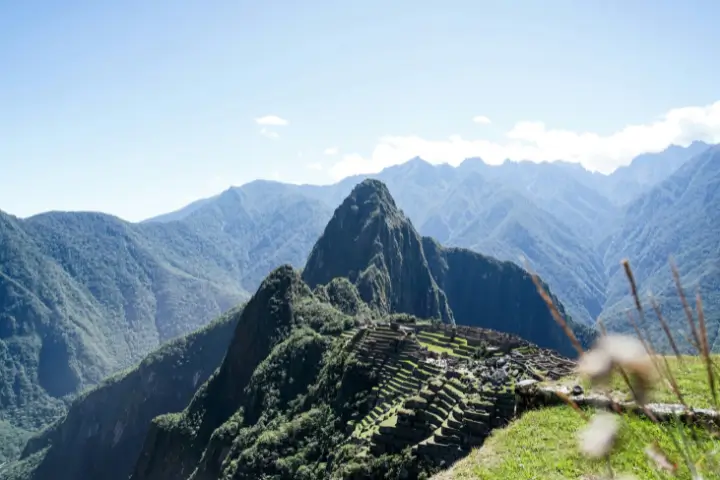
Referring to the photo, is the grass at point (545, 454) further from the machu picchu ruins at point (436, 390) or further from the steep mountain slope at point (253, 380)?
the steep mountain slope at point (253, 380)

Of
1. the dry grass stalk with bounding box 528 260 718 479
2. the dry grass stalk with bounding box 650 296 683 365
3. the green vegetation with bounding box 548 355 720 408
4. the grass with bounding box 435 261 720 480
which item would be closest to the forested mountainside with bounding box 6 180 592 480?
the grass with bounding box 435 261 720 480

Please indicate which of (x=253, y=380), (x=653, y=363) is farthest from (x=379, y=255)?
(x=653, y=363)

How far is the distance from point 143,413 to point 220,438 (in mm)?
101610

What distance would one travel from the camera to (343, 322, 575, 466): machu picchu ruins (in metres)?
25.5

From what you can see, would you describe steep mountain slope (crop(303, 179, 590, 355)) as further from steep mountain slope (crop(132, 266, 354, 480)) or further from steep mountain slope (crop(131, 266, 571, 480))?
steep mountain slope (crop(131, 266, 571, 480))

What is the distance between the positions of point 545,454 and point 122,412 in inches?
6907

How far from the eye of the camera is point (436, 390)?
36188mm

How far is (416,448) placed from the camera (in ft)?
92.0

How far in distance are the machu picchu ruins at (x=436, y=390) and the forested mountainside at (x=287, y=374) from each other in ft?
2.48

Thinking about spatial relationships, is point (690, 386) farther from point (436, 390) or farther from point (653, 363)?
point (436, 390)

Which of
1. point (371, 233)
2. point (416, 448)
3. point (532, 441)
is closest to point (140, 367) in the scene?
point (371, 233)

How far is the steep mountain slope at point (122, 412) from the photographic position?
157 meters

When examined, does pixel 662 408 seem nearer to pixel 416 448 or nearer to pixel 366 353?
pixel 416 448

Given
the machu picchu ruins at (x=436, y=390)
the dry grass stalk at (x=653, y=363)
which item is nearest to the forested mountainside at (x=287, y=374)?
the machu picchu ruins at (x=436, y=390)
